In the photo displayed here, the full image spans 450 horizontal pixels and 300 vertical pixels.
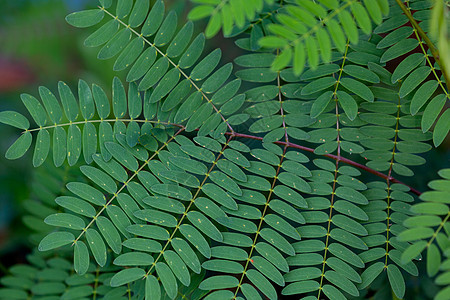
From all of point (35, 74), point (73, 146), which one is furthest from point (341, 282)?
point (35, 74)

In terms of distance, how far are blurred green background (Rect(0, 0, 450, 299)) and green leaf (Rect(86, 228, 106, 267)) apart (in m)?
0.37

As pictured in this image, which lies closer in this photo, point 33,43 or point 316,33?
point 316,33

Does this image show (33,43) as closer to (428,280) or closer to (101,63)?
(101,63)

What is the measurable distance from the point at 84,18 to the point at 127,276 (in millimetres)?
507

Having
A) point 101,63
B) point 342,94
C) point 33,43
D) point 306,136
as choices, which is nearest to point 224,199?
point 306,136

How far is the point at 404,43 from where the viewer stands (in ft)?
2.86

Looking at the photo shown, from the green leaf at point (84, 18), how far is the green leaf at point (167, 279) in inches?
19.2

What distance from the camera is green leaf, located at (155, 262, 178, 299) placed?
2.52 feet

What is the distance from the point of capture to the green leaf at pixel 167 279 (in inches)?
30.2

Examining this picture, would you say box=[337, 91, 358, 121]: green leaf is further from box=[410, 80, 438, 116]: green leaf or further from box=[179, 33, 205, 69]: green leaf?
box=[179, 33, 205, 69]: green leaf

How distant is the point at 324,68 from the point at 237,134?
8.9 inches

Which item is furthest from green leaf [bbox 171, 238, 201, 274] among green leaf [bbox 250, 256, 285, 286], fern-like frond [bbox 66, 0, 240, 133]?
fern-like frond [bbox 66, 0, 240, 133]

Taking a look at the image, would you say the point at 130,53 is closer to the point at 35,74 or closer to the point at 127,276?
the point at 127,276

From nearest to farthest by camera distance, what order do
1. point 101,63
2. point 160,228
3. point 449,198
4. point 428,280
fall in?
point 449,198 → point 160,228 → point 428,280 → point 101,63
